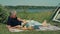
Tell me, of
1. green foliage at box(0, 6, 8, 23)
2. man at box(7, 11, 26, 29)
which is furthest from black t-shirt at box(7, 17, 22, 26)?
green foliage at box(0, 6, 8, 23)

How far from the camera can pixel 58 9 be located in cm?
438

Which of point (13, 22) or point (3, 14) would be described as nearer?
point (13, 22)

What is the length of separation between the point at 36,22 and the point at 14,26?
22.0 inches

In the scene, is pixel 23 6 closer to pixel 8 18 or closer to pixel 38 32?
pixel 8 18

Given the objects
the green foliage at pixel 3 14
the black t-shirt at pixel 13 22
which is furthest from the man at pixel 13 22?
the green foliage at pixel 3 14

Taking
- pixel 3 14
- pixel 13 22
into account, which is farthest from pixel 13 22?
pixel 3 14

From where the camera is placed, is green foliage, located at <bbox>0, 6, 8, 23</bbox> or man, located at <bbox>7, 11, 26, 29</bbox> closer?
man, located at <bbox>7, 11, 26, 29</bbox>

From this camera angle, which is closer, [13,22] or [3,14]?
[13,22]

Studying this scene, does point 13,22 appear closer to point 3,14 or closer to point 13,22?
point 13,22

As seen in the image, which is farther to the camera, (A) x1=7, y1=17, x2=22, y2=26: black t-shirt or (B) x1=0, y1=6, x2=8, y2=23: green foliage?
(B) x1=0, y1=6, x2=8, y2=23: green foliage

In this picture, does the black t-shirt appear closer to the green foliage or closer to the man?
the man

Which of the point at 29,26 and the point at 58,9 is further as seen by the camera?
the point at 58,9
